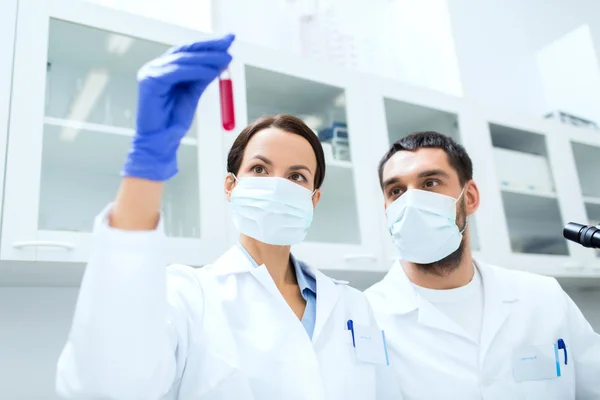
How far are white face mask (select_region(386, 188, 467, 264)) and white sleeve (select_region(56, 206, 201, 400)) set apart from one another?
0.81 meters

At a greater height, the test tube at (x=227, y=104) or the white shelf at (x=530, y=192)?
the white shelf at (x=530, y=192)

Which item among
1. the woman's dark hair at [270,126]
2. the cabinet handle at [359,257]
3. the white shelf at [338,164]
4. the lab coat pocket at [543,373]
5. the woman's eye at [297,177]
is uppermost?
the white shelf at [338,164]

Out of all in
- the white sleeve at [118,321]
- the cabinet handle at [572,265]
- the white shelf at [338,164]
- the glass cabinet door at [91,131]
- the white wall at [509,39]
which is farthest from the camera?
the white wall at [509,39]

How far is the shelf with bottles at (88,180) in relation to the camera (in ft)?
4.24

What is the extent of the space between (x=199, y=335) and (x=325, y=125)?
111 centimetres

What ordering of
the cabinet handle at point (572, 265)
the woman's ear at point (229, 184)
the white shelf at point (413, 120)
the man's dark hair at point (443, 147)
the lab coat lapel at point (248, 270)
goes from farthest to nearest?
the cabinet handle at point (572, 265), the white shelf at point (413, 120), the man's dark hair at point (443, 147), the woman's ear at point (229, 184), the lab coat lapel at point (248, 270)

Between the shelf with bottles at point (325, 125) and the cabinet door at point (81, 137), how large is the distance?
0.66ft

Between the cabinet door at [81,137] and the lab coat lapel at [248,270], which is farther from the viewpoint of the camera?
the cabinet door at [81,137]

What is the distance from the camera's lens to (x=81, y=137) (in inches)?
56.0

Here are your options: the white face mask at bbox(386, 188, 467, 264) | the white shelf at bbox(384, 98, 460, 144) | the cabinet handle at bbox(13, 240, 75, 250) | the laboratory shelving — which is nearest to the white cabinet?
the laboratory shelving

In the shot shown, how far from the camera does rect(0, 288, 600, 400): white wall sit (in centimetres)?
149

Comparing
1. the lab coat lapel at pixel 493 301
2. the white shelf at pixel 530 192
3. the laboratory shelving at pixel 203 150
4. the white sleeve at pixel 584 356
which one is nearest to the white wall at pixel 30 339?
the laboratory shelving at pixel 203 150

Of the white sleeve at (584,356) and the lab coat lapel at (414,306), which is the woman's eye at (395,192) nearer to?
the lab coat lapel at (414,306)

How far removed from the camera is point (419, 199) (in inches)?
52.3
